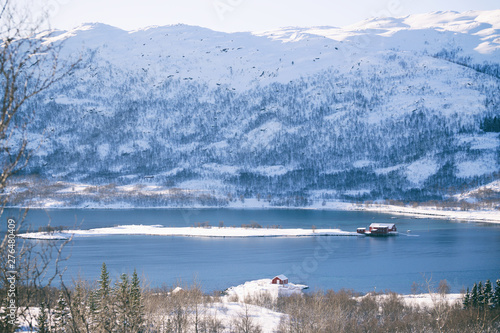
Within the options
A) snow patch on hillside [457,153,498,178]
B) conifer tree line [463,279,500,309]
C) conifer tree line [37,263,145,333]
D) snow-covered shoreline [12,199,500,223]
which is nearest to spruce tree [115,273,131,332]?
conifer tree line [37,263,145,333]

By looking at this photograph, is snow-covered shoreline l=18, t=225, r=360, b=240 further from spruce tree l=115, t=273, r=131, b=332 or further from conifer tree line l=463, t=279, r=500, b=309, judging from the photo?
spruce tree l=115, t=273, r=131, b=332

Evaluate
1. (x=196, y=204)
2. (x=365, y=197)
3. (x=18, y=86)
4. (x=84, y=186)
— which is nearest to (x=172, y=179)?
(x=84, y=186)

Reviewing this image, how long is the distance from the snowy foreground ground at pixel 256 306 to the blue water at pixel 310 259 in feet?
6.65

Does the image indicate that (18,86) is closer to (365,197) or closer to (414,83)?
(365,197)

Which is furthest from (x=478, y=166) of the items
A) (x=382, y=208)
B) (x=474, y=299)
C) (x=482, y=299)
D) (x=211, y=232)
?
(x=474, y=299)

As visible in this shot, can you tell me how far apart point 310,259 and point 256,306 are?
75.9 feet

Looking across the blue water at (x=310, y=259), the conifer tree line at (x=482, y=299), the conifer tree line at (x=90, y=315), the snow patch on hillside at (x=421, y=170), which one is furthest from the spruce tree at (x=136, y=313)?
the snow patch on hillside at (x=421, y=170)

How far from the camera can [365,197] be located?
4966 inches

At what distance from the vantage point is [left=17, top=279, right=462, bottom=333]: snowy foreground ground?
837 inches

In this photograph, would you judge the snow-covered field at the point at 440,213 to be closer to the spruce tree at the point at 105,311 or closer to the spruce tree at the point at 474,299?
the spruce tree at the point at 474,299

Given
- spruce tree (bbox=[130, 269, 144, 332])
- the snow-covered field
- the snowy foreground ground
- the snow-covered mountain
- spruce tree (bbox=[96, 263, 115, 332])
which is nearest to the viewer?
spruce tree (bbox=[96, 263, 115, 332])

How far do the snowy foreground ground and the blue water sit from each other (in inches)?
79.8

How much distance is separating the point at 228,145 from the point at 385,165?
2442 inches

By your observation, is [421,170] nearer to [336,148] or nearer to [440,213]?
[336,148]
